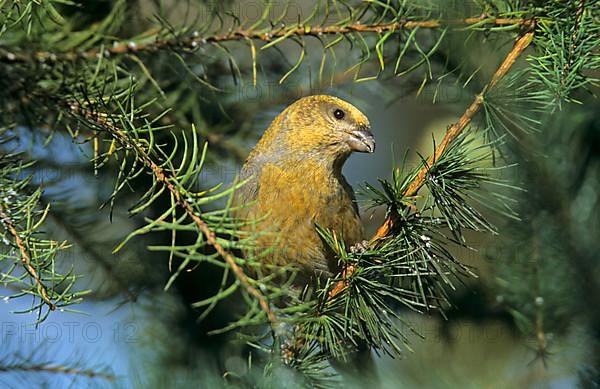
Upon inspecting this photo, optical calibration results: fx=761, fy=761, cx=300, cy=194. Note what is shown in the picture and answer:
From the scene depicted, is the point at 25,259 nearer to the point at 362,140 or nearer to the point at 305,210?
the point at 305,210

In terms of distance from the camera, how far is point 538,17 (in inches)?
73.9

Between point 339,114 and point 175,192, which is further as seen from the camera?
point 339,114

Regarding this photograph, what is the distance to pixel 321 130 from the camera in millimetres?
3051

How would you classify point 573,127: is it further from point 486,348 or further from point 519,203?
point 486,348

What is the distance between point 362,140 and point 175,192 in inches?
60.8

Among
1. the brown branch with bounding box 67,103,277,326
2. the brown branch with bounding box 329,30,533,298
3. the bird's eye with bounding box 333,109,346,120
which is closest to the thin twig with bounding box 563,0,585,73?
the brown branch with bounding box 329,30,533,298

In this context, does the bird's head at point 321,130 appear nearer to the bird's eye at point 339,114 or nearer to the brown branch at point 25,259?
the bird's eye at point 339,114

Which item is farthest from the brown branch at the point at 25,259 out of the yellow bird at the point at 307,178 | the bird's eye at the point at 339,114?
the bird's eye at the point at 339,114

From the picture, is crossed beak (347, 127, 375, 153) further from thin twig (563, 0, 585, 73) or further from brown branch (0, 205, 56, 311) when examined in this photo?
brown branch (0, 205, 56, 311)

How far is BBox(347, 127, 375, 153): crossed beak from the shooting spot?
2869 mm

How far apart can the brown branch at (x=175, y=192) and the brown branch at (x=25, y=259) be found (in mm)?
295

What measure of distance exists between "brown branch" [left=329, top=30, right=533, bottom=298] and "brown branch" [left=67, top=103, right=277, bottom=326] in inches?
23.2

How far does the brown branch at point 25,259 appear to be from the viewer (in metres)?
1.58

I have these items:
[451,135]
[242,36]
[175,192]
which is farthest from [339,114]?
[175,192]
